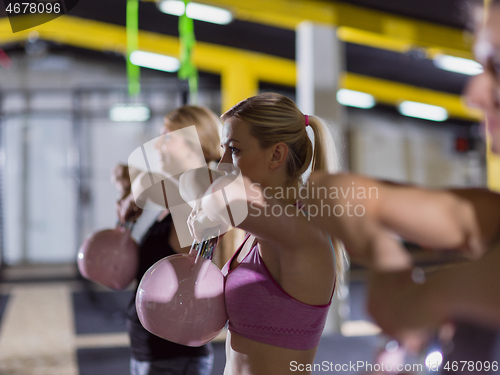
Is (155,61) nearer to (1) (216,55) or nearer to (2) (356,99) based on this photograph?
(1) (216,55)

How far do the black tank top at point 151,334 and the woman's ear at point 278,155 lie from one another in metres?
0.51

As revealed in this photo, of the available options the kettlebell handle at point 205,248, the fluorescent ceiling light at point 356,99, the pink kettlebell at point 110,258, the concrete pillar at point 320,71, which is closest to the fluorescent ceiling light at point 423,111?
the fluorescent ceiling light at point 356,99

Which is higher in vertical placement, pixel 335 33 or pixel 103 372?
pixel 335 33

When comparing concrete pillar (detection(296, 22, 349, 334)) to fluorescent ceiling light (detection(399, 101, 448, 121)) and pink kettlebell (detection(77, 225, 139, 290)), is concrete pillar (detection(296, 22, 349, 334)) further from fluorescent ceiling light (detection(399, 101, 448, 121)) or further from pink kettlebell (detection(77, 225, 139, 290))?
fluorescent ceiling light (detection(399, 101, 448, 121))

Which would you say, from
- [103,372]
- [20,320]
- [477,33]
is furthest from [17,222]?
[477,33]

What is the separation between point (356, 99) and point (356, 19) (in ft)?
16.5

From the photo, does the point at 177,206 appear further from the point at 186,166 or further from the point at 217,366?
the point at 217,366

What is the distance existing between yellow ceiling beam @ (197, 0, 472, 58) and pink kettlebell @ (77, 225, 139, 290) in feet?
10.2

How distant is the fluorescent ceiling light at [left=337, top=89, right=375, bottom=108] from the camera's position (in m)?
8.47

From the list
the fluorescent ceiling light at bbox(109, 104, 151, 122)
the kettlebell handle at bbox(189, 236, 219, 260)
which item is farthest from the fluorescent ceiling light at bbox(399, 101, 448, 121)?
the kettlebell handle at bbox(189, 236, 219, 260)

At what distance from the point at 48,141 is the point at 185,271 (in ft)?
25.5

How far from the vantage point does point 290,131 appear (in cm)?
86

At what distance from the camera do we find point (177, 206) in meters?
1.02

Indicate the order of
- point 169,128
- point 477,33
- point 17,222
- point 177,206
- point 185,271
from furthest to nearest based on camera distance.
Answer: point 17,222 < point 169,128 < point 177,206 < point 185,271 < point 477,33
